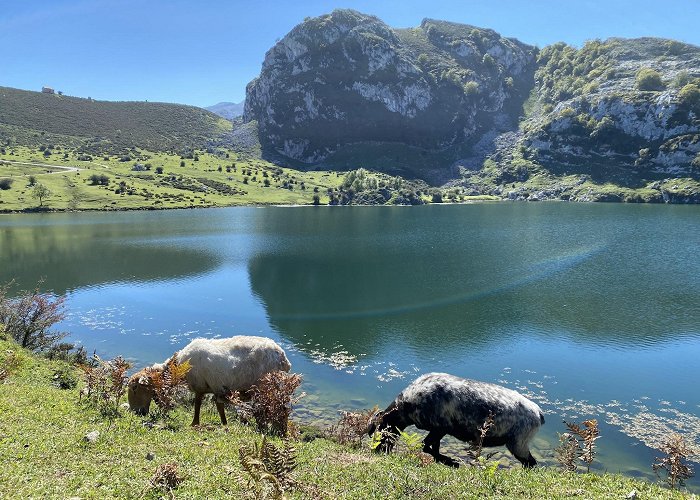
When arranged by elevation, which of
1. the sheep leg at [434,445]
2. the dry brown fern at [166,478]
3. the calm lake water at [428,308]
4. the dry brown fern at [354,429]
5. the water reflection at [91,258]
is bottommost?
the water reflection at [91,258]

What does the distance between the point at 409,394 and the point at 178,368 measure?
10.1m

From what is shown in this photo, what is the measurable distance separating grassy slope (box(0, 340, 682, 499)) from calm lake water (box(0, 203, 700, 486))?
12.3m

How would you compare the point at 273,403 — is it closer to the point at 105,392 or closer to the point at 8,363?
the point at 105,392

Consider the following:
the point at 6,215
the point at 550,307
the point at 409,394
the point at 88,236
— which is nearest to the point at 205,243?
the point at 88,236

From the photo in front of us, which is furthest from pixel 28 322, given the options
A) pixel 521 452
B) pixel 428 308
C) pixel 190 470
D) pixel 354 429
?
pixel 428 308

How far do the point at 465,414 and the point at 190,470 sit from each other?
10366 millimetres

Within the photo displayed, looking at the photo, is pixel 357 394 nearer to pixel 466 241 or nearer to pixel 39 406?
pixel 39 406

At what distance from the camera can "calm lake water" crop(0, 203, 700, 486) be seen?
32.5m

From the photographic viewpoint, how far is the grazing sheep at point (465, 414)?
1719cm

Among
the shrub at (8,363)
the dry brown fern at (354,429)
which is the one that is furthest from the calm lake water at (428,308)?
the shrub at (8,363)

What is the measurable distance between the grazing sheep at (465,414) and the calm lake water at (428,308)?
8094 mm

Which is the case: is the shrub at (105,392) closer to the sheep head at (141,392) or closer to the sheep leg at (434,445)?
the sheep head at (141,392)

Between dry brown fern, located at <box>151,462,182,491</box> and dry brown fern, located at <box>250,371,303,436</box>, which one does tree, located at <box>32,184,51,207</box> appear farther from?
dry brown fern, located at <box>151,462,182,491</box>

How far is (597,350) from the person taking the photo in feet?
132
